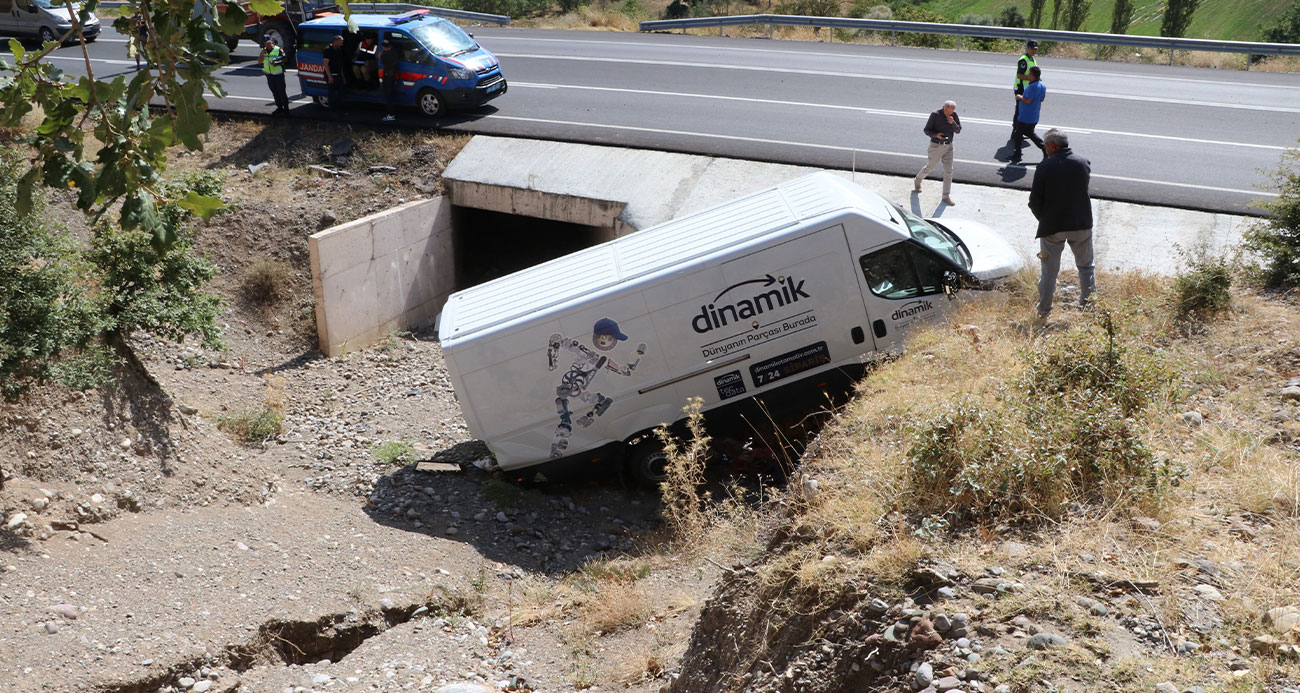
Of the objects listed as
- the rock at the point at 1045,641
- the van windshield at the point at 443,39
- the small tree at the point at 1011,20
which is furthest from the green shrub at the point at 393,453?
the small tree at the point at 1011,20

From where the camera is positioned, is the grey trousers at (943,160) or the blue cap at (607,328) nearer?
the blue cap at (607,328)

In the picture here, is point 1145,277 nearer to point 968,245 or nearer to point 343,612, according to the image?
point 968,245

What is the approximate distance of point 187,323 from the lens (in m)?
10.3

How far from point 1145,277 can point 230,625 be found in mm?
9650

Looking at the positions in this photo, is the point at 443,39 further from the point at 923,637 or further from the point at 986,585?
the point at 923,637

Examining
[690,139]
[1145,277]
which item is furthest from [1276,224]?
[690,139]

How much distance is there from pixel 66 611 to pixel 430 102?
12.3 meters

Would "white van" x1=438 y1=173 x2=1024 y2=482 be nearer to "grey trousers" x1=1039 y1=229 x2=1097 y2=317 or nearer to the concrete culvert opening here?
"grey trousers" x1=1039 y1=229 x2=1097 y2=317

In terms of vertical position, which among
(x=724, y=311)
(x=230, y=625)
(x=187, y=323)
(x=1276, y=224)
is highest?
(x=1276, y=224)

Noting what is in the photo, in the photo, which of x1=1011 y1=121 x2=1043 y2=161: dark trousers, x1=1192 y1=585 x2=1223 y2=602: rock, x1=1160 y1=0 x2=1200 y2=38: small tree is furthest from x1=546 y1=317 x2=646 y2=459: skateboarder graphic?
x1=1160 y1=0 x2=1200 y2=38: small tree

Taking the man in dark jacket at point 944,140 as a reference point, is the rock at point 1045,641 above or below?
below

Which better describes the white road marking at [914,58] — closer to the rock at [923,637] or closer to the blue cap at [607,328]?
the blue cap at [607,328]

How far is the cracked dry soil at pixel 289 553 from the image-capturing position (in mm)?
6699

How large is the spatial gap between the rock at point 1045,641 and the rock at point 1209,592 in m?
0.82
